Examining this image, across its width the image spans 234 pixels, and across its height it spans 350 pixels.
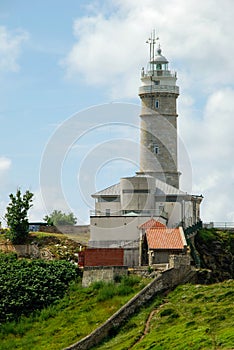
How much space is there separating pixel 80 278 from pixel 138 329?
356 inches

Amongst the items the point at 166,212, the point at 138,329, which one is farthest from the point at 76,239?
the point at 138,329

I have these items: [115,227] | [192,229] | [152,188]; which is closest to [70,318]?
[115,227]

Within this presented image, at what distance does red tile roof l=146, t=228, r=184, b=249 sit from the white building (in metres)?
2.76

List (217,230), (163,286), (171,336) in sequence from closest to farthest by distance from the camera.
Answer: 1. (171,336)
2. (163,286)
3. (217,230)

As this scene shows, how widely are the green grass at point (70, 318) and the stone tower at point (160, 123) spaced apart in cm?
3184

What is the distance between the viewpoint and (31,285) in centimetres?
5241

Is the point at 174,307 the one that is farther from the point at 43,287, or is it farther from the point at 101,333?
the point at 43,287

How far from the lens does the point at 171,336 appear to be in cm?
4181

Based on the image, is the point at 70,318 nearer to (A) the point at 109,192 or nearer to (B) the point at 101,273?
(B) the point at 101,273

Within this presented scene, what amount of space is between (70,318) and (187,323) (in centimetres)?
773

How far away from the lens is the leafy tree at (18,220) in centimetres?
6368

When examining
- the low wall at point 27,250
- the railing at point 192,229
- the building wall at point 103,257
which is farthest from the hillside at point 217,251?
the building wall at point 103,257

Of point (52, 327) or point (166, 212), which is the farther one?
point (166, 212)

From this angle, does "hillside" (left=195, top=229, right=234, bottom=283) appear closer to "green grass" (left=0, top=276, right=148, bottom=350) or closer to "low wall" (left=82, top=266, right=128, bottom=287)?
"low wall" (left=82, top=266, right=128, bottom=287)
